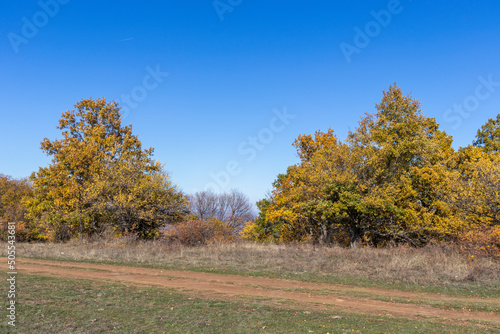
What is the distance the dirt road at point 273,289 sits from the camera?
9867 mm

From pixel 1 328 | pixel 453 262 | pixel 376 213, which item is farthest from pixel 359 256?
pixel 1 328

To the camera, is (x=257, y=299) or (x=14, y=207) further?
(x=14, y=207)

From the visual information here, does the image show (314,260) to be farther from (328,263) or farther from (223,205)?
(223,205)

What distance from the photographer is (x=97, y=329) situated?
7.33m

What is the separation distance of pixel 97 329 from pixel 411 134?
25.3 meters

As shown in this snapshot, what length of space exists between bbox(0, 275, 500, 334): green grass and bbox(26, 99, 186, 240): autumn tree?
1859cm

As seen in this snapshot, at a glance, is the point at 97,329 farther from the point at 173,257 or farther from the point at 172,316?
the point at 173,257

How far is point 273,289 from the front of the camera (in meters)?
12.7

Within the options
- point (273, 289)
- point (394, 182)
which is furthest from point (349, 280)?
point (394, 182)

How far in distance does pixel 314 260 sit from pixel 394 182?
9873 millimetres

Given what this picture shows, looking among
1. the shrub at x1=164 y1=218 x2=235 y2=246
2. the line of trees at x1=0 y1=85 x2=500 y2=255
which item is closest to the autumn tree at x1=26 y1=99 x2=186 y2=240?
the line of trees at x1=0 y1=85 x2=500 y2=255

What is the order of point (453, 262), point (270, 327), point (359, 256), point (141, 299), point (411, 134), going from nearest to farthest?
point (270, 327) → point (141, 299) → point (453, 262) → point (359, 256) → point (411, 134)

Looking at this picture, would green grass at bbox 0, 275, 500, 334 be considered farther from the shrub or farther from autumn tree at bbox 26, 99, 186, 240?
autumn tree at bbox 26, 99, 186, 240

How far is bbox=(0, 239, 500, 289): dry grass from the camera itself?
14.9 metres
